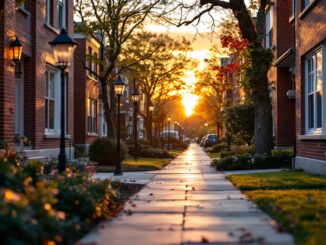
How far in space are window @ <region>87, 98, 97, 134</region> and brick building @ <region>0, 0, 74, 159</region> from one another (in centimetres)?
1187

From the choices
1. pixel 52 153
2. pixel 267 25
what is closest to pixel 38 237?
pixel 52 153

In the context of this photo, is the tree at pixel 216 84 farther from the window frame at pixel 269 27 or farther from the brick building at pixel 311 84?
the brick building at pixel 311 84

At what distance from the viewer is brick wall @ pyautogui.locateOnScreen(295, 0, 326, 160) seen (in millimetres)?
15016

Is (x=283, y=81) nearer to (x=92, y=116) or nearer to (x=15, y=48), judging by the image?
(x=92, y=116)

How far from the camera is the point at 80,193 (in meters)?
8.29

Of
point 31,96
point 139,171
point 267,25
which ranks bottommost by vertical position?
point 139,171

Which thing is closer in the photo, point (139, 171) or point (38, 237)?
point (38, 237)

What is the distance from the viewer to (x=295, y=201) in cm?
999

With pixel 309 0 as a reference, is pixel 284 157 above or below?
below

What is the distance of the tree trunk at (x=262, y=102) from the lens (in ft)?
72.7

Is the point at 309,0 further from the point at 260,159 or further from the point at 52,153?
the point at 52,153

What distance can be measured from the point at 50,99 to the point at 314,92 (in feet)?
31.9

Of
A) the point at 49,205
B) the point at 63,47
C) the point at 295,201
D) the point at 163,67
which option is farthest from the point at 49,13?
the point at 163,67

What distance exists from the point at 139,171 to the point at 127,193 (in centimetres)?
861
